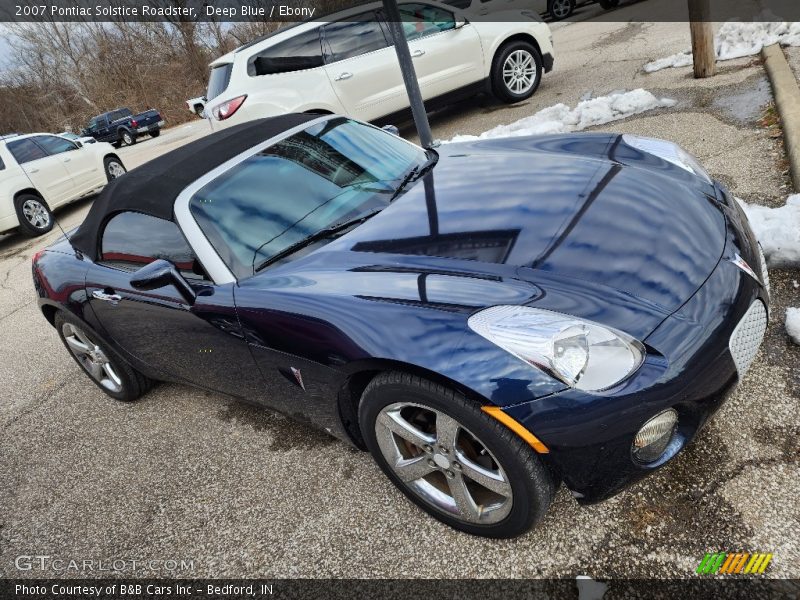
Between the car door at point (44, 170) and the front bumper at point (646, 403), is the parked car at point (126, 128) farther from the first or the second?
the front bumper at point (646, 403)

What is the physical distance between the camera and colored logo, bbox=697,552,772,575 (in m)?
1.73

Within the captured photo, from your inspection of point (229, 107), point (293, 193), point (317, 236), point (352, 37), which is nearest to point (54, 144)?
point (229, 107)

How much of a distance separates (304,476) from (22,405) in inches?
103

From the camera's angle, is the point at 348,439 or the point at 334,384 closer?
the point at 334,384

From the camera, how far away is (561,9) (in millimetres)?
13836

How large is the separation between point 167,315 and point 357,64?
213 inches

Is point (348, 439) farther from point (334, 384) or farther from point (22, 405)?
point (22, 405)

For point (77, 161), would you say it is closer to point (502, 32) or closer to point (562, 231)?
point (502, 32)

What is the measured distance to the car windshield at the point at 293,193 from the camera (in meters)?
2.50

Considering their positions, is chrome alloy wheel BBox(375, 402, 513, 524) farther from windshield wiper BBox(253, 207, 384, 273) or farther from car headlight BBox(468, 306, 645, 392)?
windshield wiper BBox(253, 207, 384, 273)

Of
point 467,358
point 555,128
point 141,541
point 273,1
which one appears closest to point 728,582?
point 467,358

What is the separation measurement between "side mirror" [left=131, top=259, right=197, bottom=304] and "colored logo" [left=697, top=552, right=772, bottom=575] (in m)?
2.17

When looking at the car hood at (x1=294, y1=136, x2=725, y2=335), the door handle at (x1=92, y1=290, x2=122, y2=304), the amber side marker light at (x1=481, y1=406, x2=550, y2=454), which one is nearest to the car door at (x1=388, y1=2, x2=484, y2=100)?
the car hood at (x1=294, y1=136, x2=725, y2=335)

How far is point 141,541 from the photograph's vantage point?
8.29 ft
